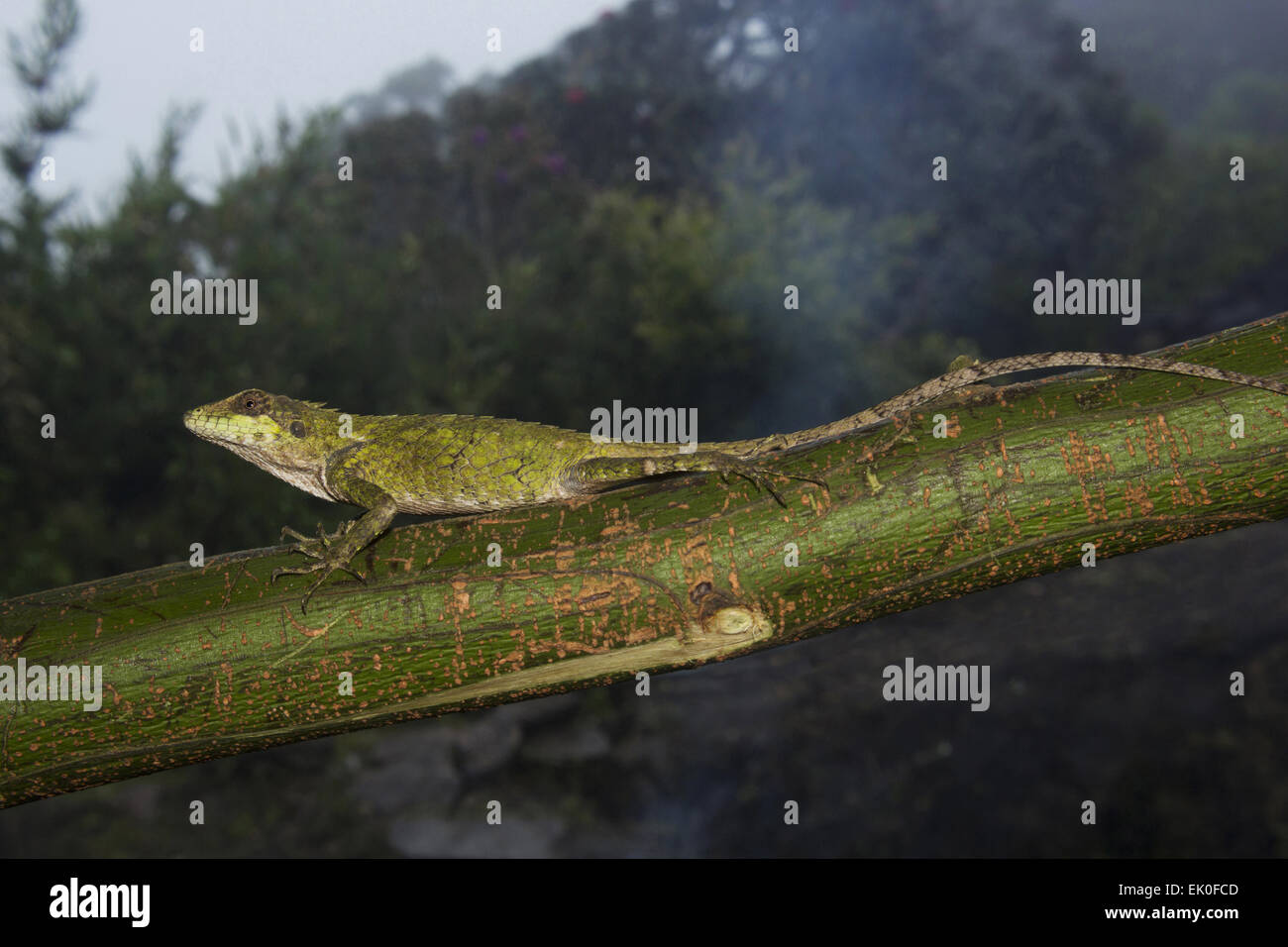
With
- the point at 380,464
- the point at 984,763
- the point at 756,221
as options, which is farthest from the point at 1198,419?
the point at 756,221

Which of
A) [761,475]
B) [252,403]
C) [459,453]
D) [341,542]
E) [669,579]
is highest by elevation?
[252,403]

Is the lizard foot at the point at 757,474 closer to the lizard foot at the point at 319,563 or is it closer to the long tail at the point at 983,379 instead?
the long tail at the point at 983,379

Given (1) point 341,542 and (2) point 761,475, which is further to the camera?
(1) point 341,542


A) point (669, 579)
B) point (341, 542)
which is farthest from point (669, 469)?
point (341, 542)

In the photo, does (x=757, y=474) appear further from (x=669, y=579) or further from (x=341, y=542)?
(x=341, y=542)

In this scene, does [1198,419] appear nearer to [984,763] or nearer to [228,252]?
[984,763]

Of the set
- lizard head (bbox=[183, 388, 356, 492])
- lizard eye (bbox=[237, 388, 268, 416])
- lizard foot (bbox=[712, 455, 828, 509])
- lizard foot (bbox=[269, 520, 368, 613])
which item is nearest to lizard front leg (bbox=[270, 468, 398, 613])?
lizard foot (bbox=[269, 520, 368, 613])

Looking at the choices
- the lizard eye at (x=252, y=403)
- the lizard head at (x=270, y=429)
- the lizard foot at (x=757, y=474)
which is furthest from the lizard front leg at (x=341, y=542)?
the lizard foot at (x=757, y=474)
